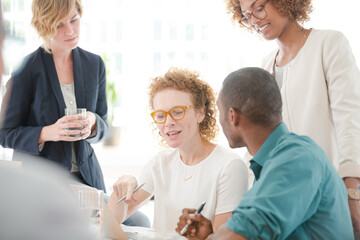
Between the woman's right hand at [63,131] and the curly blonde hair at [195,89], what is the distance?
399 mm

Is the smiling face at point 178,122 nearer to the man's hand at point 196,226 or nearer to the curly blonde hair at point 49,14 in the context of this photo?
the man's hand at point 196,226

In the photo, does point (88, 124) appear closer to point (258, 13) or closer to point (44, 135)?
point (44, 135)

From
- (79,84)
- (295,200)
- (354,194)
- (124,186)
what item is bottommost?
(124,186)

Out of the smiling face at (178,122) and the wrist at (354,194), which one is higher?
the smiling face at (178,122)

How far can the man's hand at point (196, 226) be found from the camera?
61.1 inches

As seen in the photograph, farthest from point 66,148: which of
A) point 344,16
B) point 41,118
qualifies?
point 344,16

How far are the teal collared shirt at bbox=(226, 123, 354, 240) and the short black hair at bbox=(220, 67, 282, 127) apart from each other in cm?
10

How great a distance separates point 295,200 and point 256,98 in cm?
40

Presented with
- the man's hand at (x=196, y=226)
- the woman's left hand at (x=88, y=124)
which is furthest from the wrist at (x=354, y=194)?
the woman's left hand at (x=88, y=124)

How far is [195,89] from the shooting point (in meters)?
2.10

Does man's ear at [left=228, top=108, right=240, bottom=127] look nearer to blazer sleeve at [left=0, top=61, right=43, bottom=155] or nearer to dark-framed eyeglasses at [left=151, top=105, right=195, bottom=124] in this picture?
dark-framed eyeglasses at [left=151, top=105, right=195, bottom=124]

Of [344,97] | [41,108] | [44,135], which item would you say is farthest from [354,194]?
[41,108]

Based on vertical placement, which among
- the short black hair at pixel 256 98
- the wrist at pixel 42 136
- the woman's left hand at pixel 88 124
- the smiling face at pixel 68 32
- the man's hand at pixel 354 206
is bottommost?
the man's hand at pixel 354 206

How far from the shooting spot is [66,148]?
7.61 ft
